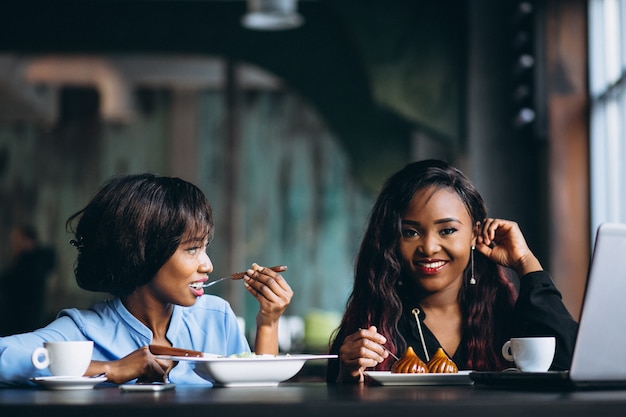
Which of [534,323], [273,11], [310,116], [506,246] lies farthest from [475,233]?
[310,116]

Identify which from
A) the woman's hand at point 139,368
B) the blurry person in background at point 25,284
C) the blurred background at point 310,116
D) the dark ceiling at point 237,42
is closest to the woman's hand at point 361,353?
the woman's hand at point 139,368

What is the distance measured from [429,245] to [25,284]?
5.77 metres

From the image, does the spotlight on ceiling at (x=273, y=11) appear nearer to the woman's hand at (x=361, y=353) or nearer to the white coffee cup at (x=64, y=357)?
the woman's hand at (x=361, y=353)

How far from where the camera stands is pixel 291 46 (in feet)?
20.7

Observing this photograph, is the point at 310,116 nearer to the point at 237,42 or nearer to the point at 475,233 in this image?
the point at 237,42

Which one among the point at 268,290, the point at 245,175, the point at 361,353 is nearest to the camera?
the point at 361,353

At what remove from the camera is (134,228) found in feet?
6.21

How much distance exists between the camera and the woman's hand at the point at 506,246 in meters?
2.13

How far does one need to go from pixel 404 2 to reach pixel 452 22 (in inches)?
11.7

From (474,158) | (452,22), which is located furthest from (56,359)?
(452,22)

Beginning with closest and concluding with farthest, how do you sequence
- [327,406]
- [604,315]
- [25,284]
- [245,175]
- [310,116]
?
[327,406] → [604,315] → [25,284] → [245,175] → [310,116]

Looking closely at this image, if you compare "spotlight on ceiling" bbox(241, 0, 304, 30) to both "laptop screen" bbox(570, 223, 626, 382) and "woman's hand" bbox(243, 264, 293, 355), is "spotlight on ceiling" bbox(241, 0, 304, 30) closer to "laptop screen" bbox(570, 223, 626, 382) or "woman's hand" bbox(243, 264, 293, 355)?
"woman's hand" bbox(243, 264, 293, 355)

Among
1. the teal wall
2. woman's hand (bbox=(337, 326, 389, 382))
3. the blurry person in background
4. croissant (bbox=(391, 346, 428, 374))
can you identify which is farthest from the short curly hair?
the teal wall

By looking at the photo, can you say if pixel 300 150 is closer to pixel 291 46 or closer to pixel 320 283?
pixel 320 283
